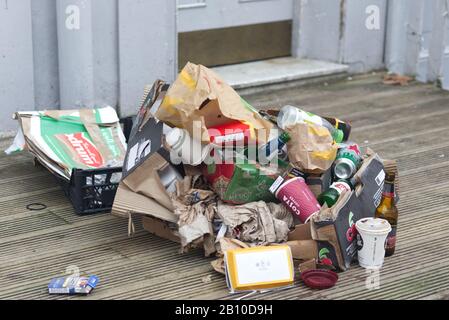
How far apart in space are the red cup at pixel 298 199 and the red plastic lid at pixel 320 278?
0.31 metres

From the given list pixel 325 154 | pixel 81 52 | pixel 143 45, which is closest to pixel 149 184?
pixel 325 154

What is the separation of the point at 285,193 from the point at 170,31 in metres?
2.52

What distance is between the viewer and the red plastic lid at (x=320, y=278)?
4121 millimetres

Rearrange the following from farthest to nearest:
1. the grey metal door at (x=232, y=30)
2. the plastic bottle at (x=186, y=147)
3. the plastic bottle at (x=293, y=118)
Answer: the grey metal door at (x=232, y=30)
the plastic bottle at (x=293, y=118)
the plastic bottle at (x=186, y=147)

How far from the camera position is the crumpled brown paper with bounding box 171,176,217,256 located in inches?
172

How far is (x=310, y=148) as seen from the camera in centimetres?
455

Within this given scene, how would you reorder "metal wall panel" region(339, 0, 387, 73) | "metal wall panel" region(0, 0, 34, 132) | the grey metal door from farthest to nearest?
"metal wall panel" region(339, 0, 387, 73) → the grey metal door → "metal wall panel" region(0, 0, 34, 132)

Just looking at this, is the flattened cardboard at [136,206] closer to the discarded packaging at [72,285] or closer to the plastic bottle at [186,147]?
the plastic bottle at [186,147]

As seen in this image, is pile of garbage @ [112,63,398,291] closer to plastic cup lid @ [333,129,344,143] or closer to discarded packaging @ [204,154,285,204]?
discarded packaging @ [204,154,285,204]

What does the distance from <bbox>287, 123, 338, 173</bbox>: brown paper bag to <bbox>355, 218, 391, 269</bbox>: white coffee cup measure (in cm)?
39

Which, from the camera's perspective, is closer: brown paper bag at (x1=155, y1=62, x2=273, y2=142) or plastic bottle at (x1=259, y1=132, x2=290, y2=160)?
brown paper bag at (x1=155, y1=62, x2=273, y2=142)

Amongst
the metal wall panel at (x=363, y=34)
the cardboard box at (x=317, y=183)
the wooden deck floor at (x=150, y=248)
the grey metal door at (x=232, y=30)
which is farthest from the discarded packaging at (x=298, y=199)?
the metal wall panel at (x=363, y=34)

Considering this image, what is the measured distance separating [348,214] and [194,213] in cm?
76

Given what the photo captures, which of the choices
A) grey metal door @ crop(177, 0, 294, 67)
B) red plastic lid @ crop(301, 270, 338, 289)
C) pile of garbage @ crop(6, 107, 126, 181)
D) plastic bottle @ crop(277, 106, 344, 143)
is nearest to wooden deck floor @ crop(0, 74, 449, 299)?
red plastic lid @ crop(301, 270, 338, 289)
